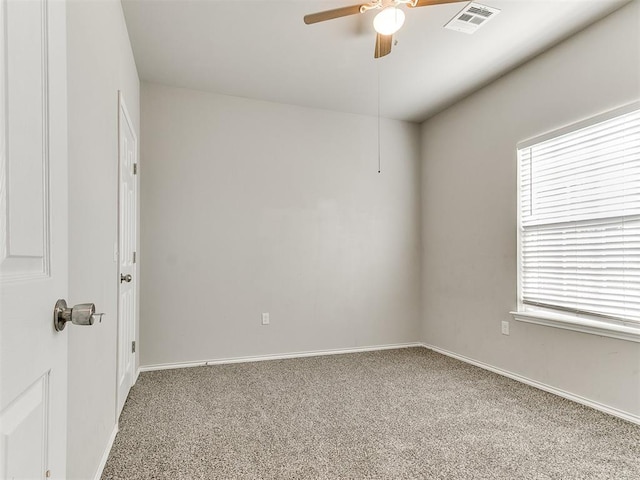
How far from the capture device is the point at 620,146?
2.46 m

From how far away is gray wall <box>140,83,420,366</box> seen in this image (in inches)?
138

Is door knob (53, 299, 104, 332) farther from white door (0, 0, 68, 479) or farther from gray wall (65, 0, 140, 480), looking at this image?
gray wall (65, 0, 140, 480)

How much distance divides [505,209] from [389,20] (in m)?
1.97

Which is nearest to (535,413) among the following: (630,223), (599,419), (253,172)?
(599,419)

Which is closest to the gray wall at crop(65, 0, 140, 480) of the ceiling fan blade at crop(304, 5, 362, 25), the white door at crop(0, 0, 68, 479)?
the white door at crop(0, 0, 68, 479)

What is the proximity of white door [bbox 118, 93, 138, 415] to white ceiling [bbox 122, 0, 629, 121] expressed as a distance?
0.69 metres

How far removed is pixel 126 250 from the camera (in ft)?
8.97

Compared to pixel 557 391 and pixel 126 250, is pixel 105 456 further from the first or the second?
pixel 557 391

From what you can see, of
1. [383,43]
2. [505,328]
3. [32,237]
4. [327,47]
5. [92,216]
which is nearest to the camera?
[32,237]

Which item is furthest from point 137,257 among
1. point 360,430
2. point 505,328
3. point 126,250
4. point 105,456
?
point 505,328

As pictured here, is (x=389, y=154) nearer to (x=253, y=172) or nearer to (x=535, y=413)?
(x=253, y=172)

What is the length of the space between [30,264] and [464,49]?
318cm

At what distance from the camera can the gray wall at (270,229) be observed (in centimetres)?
352

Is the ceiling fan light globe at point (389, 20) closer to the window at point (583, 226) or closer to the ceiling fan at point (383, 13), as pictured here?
the ceiling fan at point (383, 13)
